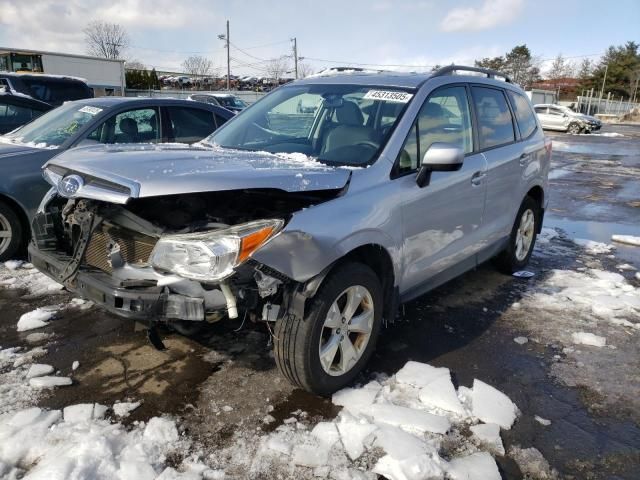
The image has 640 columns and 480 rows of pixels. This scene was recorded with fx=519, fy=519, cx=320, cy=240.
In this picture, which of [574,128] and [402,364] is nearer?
[402,364]

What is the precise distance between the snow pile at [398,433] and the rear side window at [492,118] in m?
2.11

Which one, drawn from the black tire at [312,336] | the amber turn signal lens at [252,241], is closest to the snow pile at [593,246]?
the black tire at [312,336]

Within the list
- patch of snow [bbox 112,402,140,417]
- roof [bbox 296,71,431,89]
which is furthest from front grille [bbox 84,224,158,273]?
roof [bbox 296,71,431,89]

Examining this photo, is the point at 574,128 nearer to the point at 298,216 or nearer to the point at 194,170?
the point at 298,216

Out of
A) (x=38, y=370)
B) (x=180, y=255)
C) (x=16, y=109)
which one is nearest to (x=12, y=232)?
(x=38, y=370)

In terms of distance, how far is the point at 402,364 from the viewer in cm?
349

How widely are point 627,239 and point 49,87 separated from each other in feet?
36.9

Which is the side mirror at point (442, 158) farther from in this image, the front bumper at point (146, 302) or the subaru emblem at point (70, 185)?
the subaru emblem at point (70, 185)

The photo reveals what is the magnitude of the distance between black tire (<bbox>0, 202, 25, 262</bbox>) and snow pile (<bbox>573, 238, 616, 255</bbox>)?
6392mm

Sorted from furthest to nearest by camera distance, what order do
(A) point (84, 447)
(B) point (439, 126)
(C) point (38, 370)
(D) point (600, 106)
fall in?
(D) point (600, 106) < (B) point (439, 126) < (C) point (38, 370) < (A) point (84, 447)

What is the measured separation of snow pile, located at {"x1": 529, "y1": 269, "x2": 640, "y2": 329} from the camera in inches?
175

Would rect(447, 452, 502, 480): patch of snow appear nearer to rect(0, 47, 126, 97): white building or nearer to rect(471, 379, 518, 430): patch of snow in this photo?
rect(471, 379, 518, 430): patch of snow

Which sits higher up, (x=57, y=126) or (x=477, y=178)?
(x=57, y=126)

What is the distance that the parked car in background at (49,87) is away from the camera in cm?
1117
